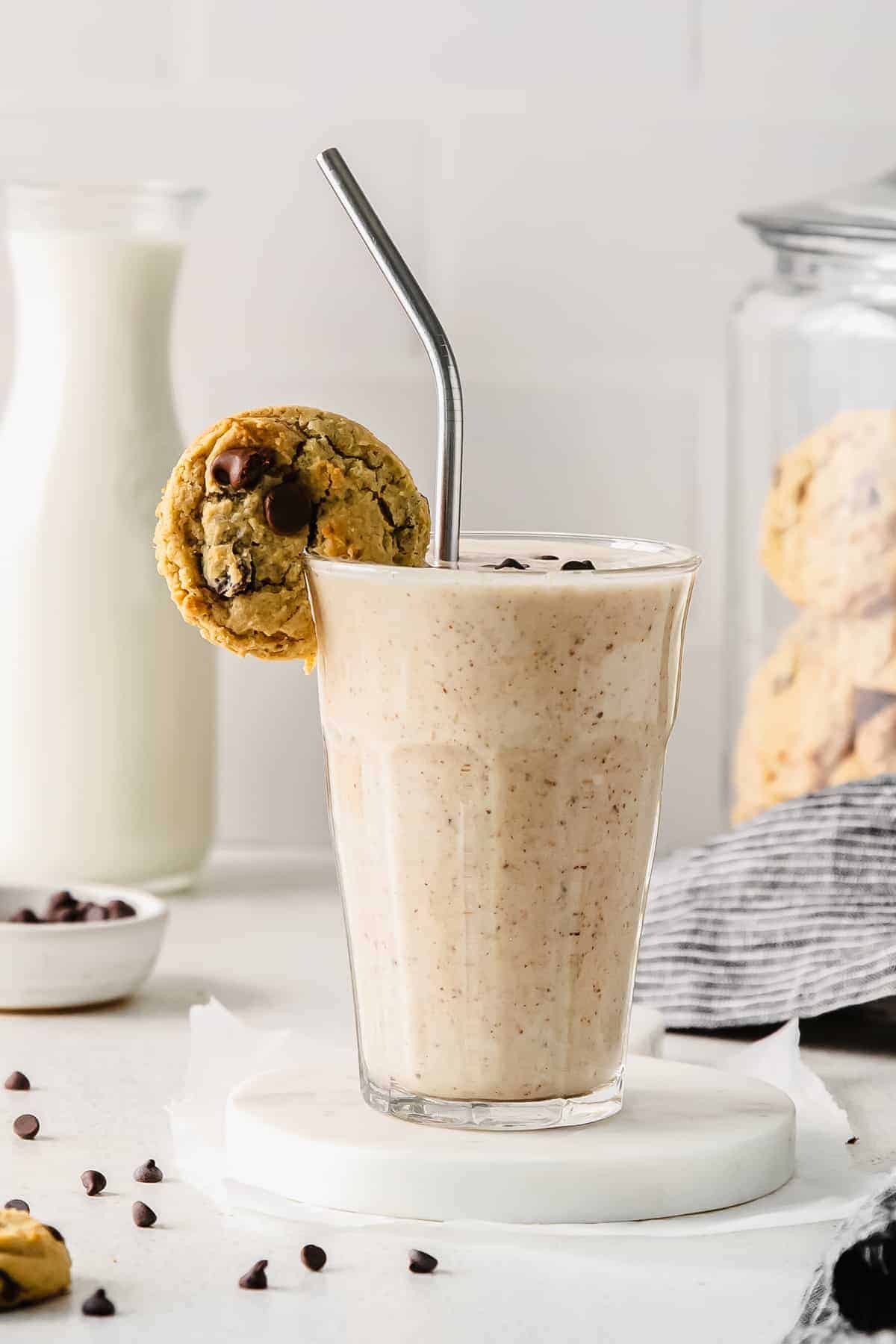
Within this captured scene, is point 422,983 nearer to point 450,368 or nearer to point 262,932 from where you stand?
point 450,368

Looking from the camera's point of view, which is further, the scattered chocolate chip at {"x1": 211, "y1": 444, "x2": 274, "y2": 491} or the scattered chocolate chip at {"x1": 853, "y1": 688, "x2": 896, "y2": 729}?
the scattered chocolate chip at {"x1": 853, "y1": 688, "x2": 896, "y2": 729}

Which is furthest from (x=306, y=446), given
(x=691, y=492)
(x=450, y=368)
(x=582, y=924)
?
(x=691, y=492)

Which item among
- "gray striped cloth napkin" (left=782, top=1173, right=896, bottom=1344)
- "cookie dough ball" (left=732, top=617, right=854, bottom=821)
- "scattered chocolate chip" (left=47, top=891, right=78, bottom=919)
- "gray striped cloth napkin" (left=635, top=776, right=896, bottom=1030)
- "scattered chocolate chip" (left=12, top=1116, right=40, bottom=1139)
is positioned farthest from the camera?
"cookie dough ball" (left=732, top=617, right=854, bottom=821)

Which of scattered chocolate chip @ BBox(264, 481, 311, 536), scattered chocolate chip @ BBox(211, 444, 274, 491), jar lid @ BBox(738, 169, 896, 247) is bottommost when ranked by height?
scattered chocolate chip @ BBox(264, 481, 311, 536)

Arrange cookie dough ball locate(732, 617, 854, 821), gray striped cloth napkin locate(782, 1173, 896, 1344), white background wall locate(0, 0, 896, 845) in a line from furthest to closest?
1. white background wall locate(0, 0, 896, 845)
2. cookie dough ball locate(732, 617, 854, 821)
3. gray striped cloth napkin locate(782, 1173, 896, 1344)

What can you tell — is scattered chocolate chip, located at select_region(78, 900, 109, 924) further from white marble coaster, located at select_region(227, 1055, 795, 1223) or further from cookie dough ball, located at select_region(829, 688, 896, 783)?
cookie dough ball, located at select_region(829, 688, 896, 783)

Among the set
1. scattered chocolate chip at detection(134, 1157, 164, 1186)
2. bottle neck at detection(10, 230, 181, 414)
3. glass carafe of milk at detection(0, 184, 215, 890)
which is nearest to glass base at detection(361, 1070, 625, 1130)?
scattered chocolate chip at detection(134, 1157, 164, 1186)

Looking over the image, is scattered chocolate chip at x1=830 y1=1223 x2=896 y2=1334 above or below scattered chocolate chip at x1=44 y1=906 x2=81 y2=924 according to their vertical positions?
below

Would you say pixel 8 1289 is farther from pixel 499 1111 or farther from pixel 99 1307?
pixel 499 1111

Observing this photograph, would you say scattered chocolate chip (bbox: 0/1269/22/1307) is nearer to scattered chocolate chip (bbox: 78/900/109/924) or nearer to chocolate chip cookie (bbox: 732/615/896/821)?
scattered chocolate chip (bbox: 78/900/109/924)
